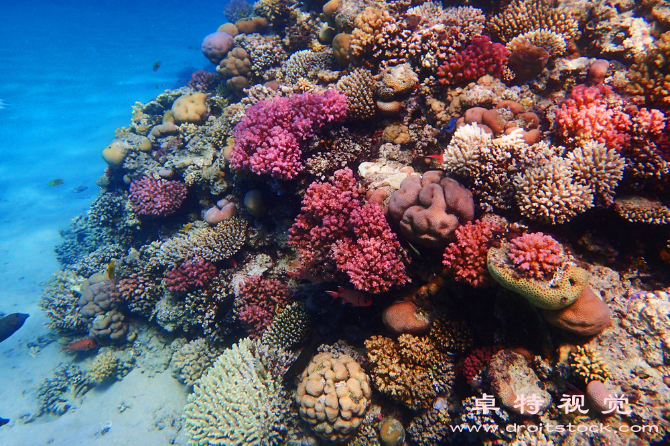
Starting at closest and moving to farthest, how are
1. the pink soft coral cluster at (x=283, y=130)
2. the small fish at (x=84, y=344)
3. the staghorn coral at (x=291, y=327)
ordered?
the pink soft coral cluster at (x=283, y=130)
the staghorn coral at (x=291, y=327)
the small fish at (x=84, y=344)

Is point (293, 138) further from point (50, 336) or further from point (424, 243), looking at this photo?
point (50, 336)

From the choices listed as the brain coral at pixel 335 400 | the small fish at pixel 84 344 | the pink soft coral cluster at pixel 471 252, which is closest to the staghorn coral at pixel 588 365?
the pink soft coral cluster at pixel 471 252

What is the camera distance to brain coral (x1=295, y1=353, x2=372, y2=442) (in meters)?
4.15

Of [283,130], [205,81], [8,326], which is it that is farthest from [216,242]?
[8,326]

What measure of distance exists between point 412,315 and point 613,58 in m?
5.50

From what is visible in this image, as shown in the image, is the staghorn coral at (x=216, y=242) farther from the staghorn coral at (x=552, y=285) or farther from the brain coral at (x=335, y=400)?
the staghorn coral at (x=552, y=285)

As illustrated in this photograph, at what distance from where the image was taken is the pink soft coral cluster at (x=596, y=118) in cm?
355

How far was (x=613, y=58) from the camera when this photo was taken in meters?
4.82

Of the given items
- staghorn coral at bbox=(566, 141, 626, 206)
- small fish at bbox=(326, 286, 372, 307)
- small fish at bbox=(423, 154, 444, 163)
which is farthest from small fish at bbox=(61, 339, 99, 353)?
staghorn coral at bbox=(566, 141, 626, 206)

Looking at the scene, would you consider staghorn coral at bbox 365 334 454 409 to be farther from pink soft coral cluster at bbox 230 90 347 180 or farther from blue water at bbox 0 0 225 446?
blue water at bbox 0 0 225 446

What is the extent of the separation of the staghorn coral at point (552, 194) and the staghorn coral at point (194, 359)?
7.03m

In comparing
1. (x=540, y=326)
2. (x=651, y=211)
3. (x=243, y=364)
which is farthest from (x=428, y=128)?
(x=243, y=364)

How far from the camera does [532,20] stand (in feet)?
17.2

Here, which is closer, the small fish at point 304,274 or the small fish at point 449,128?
the small fish at point 449,128
